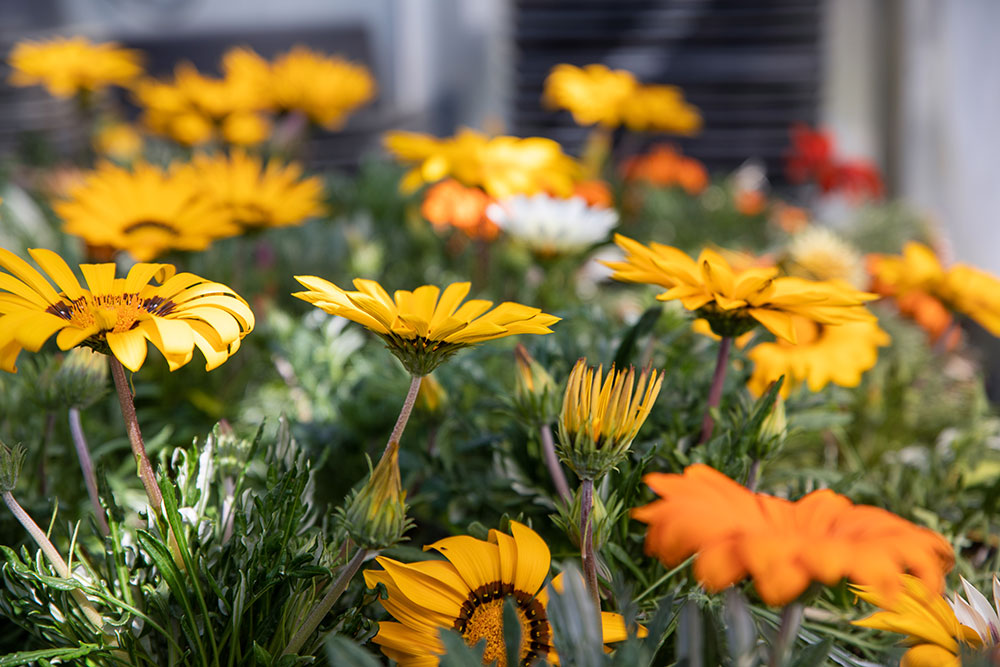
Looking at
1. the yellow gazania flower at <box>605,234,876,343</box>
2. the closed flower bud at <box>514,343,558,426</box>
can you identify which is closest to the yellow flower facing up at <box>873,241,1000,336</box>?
the yellow gazania flower at <box>605,234,876,343</box>

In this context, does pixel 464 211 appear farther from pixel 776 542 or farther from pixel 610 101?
pixel 776 542

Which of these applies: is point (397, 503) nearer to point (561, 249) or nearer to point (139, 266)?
point (139, 266)

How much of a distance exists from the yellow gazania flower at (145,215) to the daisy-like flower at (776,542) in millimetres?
447

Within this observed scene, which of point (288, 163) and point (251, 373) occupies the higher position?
point (288, 163)

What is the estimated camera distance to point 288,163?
132 centimetres

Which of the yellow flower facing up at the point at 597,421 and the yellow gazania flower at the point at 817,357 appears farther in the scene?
the yellow gazania flower at the point at 817,357

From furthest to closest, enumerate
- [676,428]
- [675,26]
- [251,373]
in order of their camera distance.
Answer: [675,26], [251,373], [676,428]

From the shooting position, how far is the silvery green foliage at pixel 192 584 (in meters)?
0.40

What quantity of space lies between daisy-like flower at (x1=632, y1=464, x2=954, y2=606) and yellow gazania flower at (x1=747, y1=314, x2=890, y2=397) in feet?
0.91

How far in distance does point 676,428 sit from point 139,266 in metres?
0.35

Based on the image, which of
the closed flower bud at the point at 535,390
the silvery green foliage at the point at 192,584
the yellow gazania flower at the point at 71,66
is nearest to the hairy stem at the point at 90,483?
the silvery green foliage at the point at 192,584

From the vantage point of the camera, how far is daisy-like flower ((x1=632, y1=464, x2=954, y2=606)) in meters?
0.26

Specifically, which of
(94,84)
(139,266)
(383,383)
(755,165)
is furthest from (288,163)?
(755,165)

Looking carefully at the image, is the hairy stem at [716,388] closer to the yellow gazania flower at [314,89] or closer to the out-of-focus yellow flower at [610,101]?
the out-of-focus yellow flower at [610,101]
